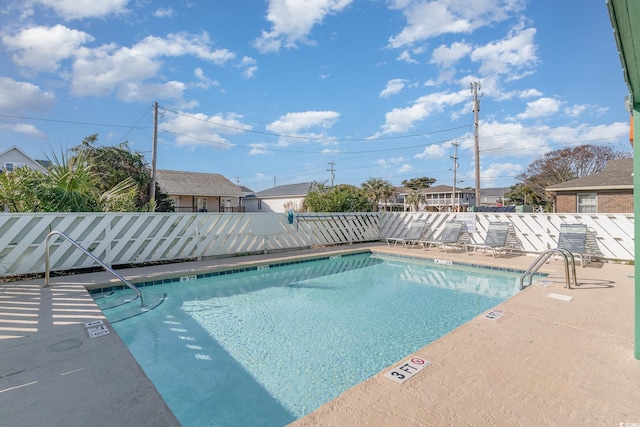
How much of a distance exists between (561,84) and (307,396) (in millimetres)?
15319

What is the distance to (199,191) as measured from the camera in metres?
24.4

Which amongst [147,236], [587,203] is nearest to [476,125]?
[587,203]

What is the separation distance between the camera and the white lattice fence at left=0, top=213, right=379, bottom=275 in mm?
5754

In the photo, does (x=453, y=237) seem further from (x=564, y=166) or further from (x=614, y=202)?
(x=564, y=166)

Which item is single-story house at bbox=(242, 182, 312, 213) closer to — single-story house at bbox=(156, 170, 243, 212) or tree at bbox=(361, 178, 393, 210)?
single-story house at bbox=(156, 170, 243, 212)

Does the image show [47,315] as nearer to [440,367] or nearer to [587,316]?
[440,367]

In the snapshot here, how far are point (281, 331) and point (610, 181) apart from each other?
58.0 feet

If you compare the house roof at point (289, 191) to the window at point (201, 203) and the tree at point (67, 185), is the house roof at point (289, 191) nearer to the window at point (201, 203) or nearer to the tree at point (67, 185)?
the window at point (201, 203)

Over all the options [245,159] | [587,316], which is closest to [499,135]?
[245,159]

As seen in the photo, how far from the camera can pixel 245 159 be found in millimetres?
26094

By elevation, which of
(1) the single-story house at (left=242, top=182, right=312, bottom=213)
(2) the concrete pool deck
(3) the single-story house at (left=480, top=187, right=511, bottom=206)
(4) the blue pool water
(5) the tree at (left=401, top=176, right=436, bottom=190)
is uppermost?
(5) the tree at (left=401, top=176, right=436, bottom=190)

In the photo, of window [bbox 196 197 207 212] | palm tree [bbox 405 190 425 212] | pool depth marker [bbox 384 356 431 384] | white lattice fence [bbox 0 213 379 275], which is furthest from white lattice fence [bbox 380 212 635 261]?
palm tree [bbox 405 190 425 212]

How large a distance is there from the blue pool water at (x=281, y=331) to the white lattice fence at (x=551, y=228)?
98.4 inches

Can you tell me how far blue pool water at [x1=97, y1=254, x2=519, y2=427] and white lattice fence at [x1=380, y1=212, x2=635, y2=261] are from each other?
2499 millimetres
